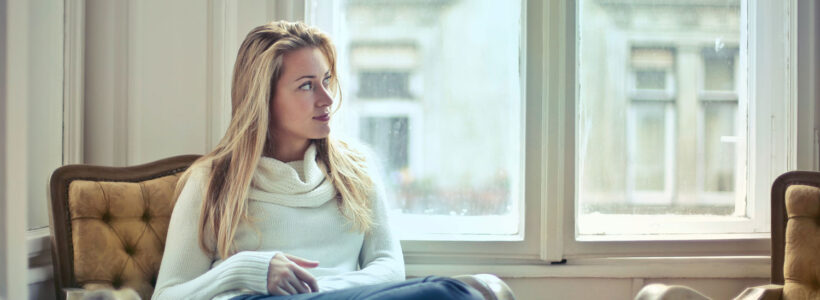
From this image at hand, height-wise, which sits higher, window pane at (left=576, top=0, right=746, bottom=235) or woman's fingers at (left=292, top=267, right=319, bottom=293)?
window pane at (left=576, top=0, right=746, bottom=235)

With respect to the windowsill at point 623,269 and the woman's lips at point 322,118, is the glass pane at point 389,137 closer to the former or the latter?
the windowsill at point 623,269

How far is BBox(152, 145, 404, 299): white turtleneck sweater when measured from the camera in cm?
153

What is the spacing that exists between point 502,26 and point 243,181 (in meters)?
1.02

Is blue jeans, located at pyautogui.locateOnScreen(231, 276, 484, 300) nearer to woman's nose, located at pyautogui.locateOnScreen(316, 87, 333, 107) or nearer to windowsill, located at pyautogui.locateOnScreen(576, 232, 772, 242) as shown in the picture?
woman's nose, located at pyautogui.locateOnScreen(316, 87, 333, 107)

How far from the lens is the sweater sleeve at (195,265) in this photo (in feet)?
4.68

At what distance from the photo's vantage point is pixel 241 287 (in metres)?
1.44

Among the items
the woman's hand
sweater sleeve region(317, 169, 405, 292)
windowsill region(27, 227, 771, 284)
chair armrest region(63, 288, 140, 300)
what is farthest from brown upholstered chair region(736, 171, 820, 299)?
chair armrest region(63, 288, 140, 300)

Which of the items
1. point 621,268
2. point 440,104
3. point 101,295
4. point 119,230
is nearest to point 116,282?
point 119,230

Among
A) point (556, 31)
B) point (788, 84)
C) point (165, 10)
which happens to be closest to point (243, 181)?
point (165, 10)

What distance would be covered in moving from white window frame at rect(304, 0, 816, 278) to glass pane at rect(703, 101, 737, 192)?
0.51 feet

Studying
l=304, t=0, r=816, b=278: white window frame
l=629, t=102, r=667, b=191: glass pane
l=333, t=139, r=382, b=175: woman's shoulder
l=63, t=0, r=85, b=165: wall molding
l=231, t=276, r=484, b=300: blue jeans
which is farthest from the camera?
l=629, t=102, r=667, b=191: glass pane

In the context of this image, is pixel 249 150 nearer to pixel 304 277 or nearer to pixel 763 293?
pixel 304 277

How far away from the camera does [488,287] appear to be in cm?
139

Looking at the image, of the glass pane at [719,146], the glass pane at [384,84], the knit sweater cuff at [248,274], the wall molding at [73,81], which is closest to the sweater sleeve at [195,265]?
the knit sweater cuff at [248,274]
